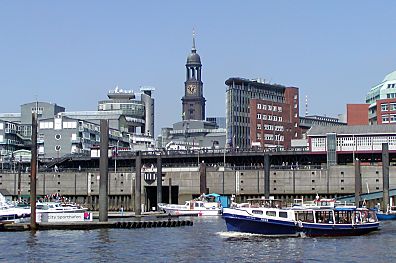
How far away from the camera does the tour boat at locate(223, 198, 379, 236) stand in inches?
3378

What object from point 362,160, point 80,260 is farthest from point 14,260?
point 362,160

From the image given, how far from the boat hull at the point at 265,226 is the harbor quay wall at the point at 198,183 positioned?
66.2 metres

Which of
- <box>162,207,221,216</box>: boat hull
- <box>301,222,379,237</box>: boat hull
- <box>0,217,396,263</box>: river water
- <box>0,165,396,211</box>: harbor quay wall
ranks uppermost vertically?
<box>0,165,396,211</box>: harbor quay wall

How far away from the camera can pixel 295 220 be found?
3391 inches

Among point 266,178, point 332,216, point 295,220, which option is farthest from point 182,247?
point 266,178

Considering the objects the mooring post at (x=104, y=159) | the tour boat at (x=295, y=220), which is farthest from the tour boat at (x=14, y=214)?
the tour boat at (x=295, y=220)

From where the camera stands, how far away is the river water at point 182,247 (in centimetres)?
6838

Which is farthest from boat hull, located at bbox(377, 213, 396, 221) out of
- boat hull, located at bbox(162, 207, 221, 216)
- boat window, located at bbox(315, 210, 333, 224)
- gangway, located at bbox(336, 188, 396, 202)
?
boat window, located at bbox(315, 210, 333, 224)

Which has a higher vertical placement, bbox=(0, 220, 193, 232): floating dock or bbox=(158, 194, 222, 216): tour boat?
→ bbox=(158, 194, 222, 216): tour boat

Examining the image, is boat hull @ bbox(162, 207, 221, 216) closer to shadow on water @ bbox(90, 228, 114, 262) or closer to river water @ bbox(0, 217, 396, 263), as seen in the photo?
river water @ bbox(0, 217, 396, 263)

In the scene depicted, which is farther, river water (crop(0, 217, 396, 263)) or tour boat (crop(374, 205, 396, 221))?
tour boat (crop(374, 205, 396, 221))

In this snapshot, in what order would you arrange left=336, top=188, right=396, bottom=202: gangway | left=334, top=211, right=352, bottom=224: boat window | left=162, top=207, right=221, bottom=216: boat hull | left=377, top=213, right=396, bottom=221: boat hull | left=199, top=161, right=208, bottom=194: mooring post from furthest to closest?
left=199, top=161, right=208, bottom=194: mooring post < left=336, top=188, right=396, bottom=202: gangway < left=162, top=207, right=221, bottom=216: boat hull < left=377, top=213, right=396, bottom=221: boat hull < left=334, top=211, right=352, bottom=224: boat window

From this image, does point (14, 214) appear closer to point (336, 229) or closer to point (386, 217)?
point (336, 229)

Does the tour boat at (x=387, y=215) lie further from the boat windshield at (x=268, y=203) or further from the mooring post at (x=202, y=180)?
the mooring post at (x=202, y=180)
